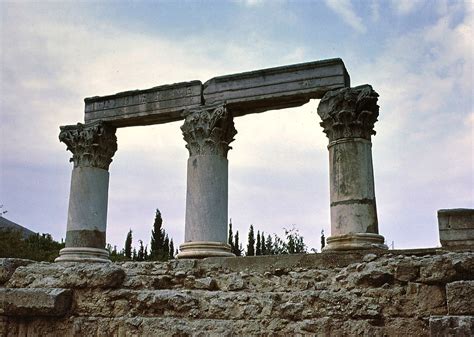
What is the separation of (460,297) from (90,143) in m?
10.8

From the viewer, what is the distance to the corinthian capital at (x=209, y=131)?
483 inches

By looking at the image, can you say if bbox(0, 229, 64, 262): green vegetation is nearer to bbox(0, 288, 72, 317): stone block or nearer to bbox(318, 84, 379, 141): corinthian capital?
bbox(318, 84, 379, 141): corinthian capital

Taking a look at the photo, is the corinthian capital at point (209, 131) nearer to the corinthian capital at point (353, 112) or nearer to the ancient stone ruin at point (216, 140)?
the ancient stone ruin at point (216, 140)

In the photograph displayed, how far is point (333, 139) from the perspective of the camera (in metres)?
11.2

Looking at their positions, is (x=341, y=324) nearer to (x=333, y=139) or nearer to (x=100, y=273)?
(x=100, y=273)

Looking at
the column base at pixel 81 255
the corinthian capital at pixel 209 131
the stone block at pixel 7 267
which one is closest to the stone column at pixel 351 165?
the corinthian capital at pixel 209 131

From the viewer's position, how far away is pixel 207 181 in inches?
474

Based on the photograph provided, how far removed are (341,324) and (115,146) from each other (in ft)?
33.1

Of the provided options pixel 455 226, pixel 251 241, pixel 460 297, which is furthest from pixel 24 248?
pixel 460 297

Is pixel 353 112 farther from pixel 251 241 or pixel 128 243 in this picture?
pixel 128 243

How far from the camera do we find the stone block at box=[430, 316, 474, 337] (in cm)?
477

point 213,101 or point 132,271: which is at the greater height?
point 213,101

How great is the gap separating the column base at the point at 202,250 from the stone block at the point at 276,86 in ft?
10.9

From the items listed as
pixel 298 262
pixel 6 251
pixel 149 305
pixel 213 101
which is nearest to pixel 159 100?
pixel 213 101
